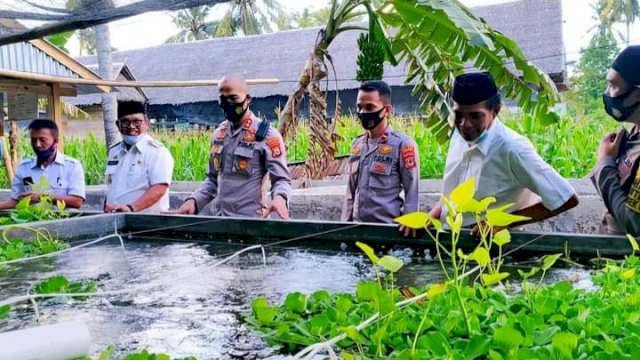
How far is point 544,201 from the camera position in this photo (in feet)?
9.13

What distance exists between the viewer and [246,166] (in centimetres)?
401

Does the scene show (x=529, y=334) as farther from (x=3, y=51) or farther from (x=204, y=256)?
(x=3, y=51)

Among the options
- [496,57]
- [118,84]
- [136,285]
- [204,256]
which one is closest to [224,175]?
[204,256]

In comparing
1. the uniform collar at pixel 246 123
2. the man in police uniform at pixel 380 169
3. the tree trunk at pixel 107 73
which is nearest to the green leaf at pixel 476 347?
the man in police uniform at pixel 380 169

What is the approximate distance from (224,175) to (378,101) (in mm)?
1084

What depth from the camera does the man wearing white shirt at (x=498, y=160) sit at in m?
2.78

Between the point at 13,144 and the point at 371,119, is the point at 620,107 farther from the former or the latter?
the point at 13,144

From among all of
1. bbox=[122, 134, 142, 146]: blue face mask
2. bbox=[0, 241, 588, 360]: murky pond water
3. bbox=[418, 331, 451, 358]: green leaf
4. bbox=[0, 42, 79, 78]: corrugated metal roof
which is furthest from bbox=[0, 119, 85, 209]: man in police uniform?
bbox=[418, 331, 451, 358]: green leaf

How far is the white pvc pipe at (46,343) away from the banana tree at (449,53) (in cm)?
374

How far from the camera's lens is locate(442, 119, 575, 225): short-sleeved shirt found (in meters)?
2.77

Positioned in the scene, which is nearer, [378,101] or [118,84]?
[378,101]

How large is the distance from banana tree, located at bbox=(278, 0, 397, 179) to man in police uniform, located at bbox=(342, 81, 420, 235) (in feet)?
6.99

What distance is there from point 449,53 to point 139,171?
126 inches

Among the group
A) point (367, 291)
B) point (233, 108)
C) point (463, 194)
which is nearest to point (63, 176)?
point (233, 108)
